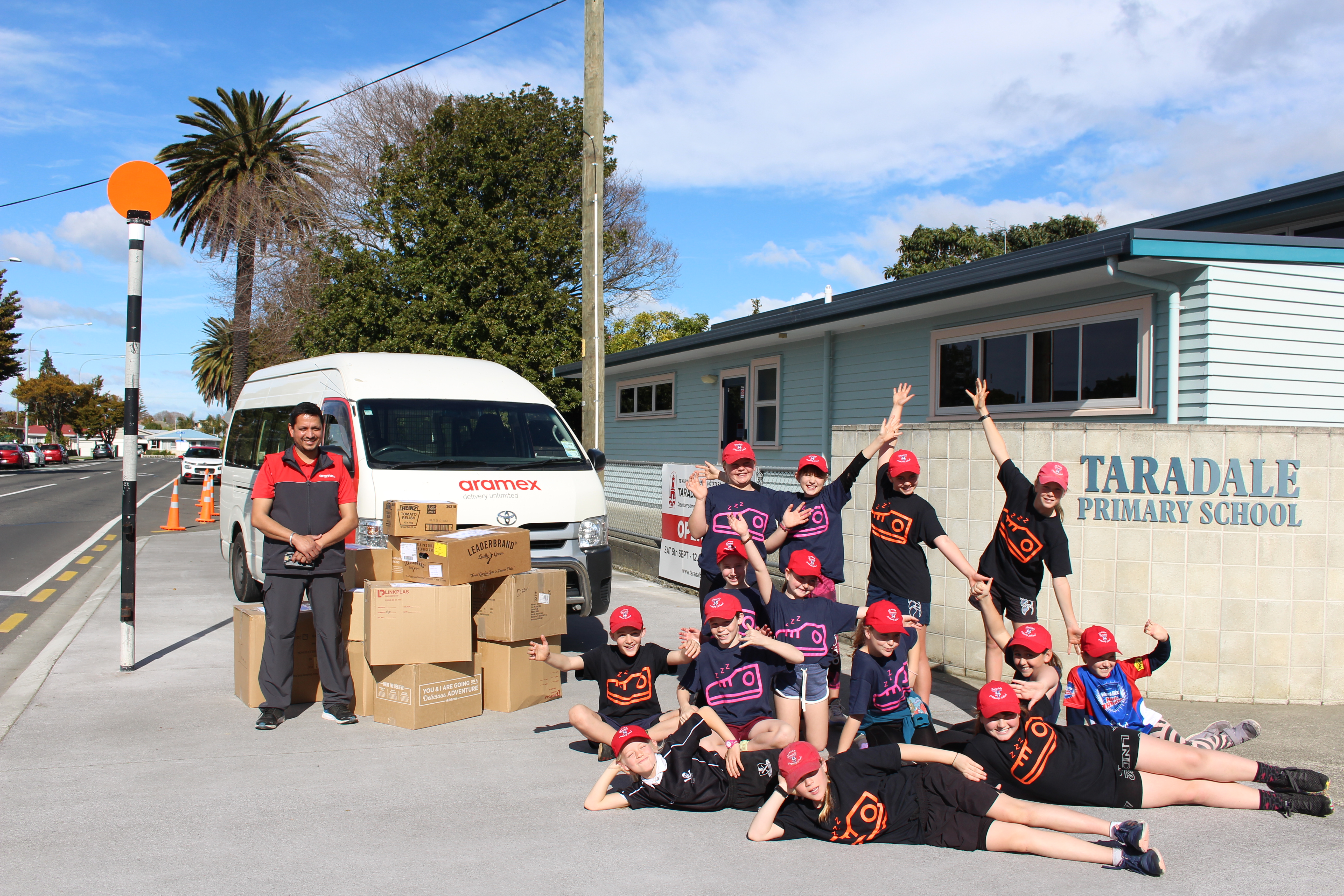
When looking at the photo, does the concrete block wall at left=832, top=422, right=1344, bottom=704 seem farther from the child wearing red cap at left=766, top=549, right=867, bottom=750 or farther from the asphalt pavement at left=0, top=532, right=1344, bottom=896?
the child wearing red cap at left=766, top=549, right=867, bottom=750

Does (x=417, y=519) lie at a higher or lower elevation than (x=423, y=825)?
higher

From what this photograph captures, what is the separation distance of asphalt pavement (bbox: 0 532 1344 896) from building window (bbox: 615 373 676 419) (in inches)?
467

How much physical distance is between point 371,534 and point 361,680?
1130 millimetres

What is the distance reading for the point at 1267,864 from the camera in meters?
3.68

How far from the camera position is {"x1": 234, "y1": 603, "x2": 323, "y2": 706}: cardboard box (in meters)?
5.57

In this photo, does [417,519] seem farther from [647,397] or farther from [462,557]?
[647,397]

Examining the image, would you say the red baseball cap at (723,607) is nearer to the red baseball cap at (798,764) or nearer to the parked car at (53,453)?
the red baseball cap at (798,764)

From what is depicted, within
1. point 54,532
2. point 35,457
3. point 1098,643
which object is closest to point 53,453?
point 35,457

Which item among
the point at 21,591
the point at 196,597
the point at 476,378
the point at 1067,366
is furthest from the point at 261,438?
the point at 1067,366

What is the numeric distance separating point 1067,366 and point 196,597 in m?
9.37

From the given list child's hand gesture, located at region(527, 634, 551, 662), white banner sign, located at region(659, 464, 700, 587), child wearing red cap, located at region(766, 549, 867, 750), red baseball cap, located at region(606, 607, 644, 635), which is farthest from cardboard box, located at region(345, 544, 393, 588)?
white banner sign, located at region(659, 464, 700, 587)

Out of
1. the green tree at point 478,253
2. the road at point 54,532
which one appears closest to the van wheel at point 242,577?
the road at point 54,532

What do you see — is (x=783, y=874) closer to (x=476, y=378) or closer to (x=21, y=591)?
(x=476, y=378)

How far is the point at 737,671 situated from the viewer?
15.3ft
